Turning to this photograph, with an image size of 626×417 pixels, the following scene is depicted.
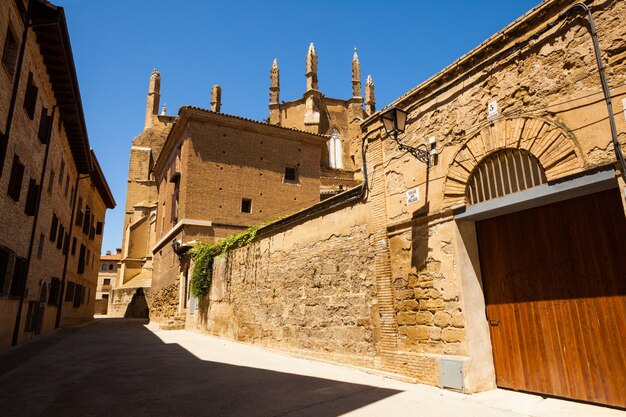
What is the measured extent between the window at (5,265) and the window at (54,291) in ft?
22.3

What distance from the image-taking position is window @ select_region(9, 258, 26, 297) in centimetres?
1022

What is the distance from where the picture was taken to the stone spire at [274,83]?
4041 centimetres

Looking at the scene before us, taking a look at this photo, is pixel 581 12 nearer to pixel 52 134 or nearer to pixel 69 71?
pixel 69 71

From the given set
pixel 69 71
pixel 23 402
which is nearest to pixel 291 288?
pixel 23 402

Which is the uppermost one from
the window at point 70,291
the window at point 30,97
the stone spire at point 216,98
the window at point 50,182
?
the stone spire at point 216,98

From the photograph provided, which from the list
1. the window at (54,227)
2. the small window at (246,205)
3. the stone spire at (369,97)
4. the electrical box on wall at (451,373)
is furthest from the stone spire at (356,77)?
the electrical box on wall at (451,373)

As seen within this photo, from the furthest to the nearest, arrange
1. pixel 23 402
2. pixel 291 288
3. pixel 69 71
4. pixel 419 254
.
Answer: pixel 69 71, pixel 291 288, pixel 419 254, pixel 23 402

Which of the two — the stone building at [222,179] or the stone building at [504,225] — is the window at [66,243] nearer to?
the stone building at [222,179]

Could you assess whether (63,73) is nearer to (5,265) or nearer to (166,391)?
(5,265)

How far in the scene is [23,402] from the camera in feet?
14.8

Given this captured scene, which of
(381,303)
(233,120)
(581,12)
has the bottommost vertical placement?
(381,303)

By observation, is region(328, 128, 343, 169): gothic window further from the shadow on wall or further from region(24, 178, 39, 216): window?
region(24, 178, 39, 216): window

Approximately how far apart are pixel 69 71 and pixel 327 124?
29.6 metres

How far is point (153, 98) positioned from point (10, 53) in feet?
124
